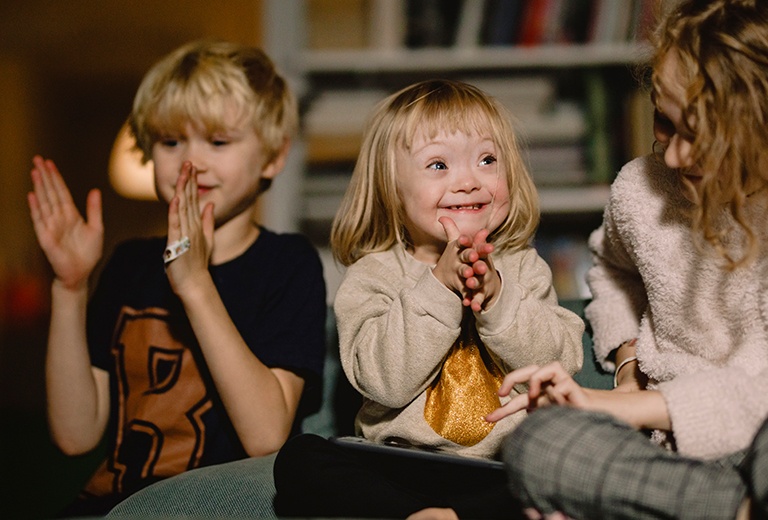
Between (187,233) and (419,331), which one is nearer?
(419,331)

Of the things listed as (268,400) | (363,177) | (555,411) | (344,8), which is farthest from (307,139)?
(555,411)

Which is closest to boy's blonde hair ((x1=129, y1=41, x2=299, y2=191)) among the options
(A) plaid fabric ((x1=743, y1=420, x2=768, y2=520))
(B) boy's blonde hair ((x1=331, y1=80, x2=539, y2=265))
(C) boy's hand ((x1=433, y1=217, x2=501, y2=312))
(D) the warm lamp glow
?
(B) boy's blonde hair ((x1=331, y1=80, x2=539, y2=265))

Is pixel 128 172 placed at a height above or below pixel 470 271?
below

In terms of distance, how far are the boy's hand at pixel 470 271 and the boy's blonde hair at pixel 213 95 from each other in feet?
1.48

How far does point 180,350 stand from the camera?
1.21 metres

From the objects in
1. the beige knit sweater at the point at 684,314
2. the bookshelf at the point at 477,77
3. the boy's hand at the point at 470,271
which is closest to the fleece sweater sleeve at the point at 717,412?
the beige knit sweater at the point at 684,314

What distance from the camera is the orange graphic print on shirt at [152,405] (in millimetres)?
1154

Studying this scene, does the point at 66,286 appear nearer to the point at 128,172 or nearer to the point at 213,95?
the point at 213,95

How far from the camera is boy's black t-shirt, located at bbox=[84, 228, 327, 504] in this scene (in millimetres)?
1166

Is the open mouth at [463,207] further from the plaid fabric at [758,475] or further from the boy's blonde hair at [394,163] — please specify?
the plaid fabric at [758,475]

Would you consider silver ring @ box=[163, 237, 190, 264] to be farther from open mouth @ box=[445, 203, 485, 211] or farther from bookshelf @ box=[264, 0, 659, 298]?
bookshelf @ box=[264, 0, 659, 298]

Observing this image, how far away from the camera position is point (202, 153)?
1238 mm

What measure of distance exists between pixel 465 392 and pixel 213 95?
1.97 feet

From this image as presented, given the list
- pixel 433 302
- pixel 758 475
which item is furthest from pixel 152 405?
pixel 758 475
